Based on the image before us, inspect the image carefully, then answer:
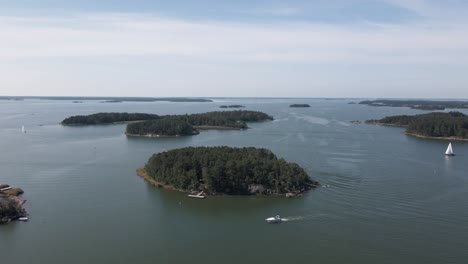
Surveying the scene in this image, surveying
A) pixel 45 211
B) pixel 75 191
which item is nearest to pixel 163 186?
pixel 75 191

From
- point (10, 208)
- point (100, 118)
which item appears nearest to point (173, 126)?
point (100, 118)

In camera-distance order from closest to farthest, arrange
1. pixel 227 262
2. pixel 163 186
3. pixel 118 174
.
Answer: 1. pixel 227 262
2. pixel 163 186
3. pixel 118 174

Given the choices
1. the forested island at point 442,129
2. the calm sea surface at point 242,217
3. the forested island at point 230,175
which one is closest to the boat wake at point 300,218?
the calm sea surface at point 242,217

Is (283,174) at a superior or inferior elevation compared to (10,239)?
superior

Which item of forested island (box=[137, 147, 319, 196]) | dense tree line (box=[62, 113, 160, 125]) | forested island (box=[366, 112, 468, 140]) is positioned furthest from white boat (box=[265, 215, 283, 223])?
dense tree line (box=[62, 113, 160, 125])

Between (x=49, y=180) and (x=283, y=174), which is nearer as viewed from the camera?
(x=283, y=174)

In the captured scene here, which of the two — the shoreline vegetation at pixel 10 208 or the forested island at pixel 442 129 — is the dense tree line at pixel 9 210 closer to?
the shoreline vegetation at pixel 10 208

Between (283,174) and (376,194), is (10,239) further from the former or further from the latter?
(376,194)
